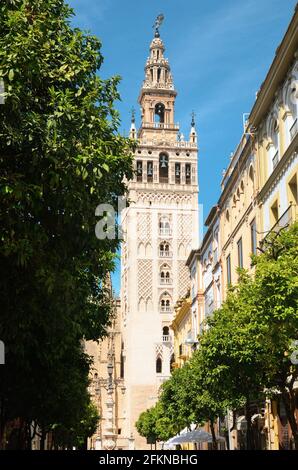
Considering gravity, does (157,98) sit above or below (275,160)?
above

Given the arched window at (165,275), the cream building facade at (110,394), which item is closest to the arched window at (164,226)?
the arched window at (165,275)

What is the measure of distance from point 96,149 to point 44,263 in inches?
77.8

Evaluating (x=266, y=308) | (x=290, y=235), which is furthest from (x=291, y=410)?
(x=290, y=235)

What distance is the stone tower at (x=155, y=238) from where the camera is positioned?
262 ft

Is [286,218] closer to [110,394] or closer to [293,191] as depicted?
[293,191]

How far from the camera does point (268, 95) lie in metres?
25.4

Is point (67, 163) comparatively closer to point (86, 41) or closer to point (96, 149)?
point (96, 149)

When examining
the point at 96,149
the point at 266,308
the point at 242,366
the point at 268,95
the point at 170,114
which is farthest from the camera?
the point at 170,114

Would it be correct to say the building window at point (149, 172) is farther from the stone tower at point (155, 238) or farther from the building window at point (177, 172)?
the building window at point (177, 172)

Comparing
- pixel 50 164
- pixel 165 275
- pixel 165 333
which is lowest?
pixel 50 164

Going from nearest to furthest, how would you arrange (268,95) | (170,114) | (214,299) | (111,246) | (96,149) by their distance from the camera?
(96,149), (111,246), (268,95), (214,299), (170,114)

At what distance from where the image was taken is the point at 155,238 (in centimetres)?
8506

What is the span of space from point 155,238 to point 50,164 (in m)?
74.6

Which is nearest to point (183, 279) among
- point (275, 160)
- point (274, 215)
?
point (274, 215)
